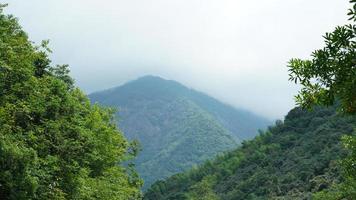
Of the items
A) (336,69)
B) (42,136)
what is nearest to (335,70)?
(336,69)

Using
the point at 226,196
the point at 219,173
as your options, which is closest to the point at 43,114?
the point at 226,196

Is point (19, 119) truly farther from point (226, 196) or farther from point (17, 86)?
point (226, 196)

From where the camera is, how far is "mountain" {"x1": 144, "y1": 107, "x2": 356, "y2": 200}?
268ft

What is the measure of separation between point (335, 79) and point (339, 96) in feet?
0.82

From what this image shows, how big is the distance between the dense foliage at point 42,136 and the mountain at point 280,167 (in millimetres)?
45469

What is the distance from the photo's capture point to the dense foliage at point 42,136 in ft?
68.6

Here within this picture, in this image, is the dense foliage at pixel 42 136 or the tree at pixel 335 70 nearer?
the tree at pixel 335 70

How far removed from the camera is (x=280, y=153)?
105062mm

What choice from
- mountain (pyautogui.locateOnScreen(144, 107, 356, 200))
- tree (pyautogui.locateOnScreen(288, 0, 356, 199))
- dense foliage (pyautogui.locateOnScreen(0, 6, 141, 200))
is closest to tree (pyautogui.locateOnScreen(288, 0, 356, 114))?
tree (pyautogui.locateOnScreen(288, 0, 356, 199))

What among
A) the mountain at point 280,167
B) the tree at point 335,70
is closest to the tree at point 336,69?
the tree at point 335,70

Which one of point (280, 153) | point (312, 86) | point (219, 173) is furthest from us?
point (219, 173)

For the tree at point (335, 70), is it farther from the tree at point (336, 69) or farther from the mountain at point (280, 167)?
the mountain at point (280, 167)

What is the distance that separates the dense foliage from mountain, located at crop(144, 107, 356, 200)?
149 ft

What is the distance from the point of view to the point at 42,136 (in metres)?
24.6
